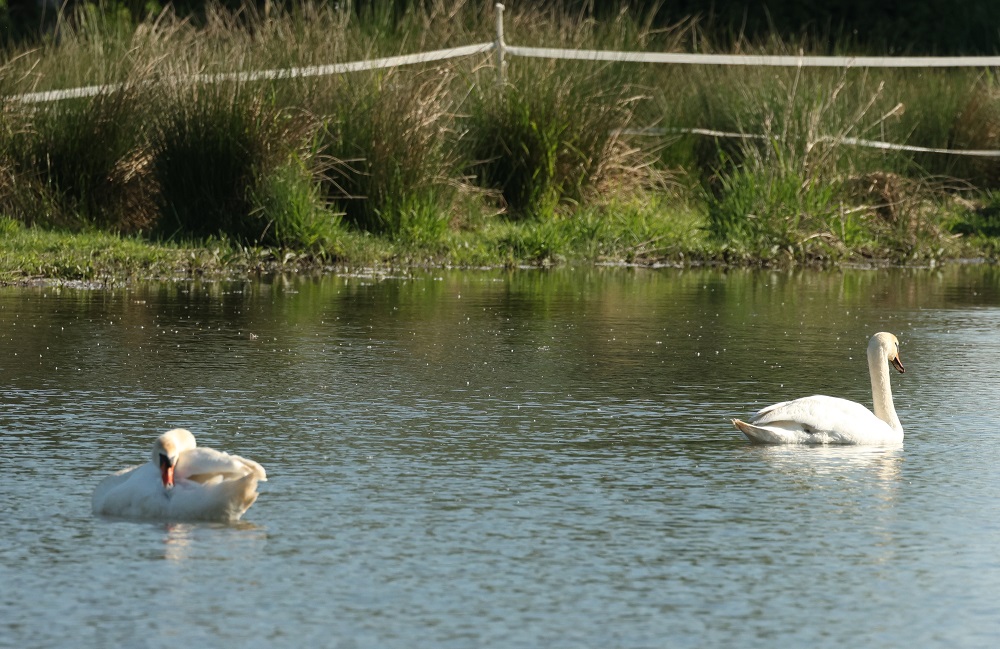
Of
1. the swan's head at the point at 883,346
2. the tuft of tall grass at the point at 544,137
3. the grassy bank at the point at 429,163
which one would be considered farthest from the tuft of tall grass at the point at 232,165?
the swan's head at the point at 883,346

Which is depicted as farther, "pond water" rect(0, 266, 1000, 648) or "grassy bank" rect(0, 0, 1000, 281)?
"grassy bank" rect(0, 0, 1000, 281)

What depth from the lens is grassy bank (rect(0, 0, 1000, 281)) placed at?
13258 mm

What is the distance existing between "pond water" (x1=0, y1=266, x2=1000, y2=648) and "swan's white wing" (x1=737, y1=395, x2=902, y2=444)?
3.1 inches

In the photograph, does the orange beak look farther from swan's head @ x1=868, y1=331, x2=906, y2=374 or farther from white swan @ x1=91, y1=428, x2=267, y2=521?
swan's head @ x1=868, y1=331, x2=906, y2=374

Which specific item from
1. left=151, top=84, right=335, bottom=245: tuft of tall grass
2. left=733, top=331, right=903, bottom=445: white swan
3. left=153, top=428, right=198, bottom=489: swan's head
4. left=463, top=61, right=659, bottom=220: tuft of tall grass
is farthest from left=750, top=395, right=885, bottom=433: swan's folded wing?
left=463, top=61, right=659, bottom=220: tuft of tall grass

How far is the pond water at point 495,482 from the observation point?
420 centimetres

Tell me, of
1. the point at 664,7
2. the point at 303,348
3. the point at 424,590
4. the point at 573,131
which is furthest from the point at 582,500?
the point at 664,7

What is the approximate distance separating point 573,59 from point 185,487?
11.2m

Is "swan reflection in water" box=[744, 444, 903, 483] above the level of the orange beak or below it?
below

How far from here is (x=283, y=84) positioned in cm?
1391

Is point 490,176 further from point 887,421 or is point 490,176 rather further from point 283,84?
point 887,421

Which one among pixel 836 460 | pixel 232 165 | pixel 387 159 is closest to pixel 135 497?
pixel 836 460

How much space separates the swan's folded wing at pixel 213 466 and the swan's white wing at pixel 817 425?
1959mm

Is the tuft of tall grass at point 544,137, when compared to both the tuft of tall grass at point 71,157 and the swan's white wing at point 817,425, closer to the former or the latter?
the tuft of tall grass at point 71,157
